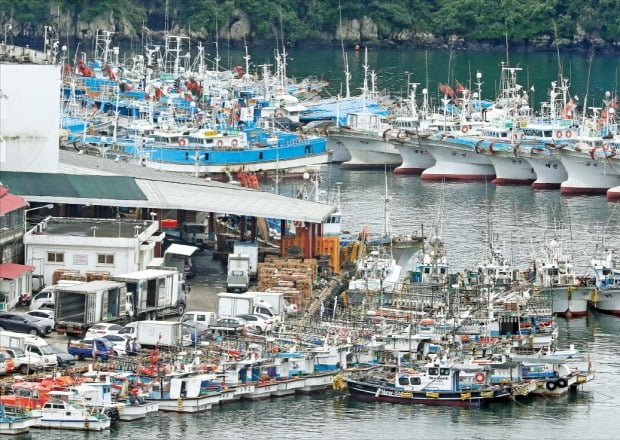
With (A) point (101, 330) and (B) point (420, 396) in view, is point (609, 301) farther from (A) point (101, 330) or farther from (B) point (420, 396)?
(A) point (101, 330)

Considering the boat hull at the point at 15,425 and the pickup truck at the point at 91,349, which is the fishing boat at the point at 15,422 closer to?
the boat hull at the point at 15,425

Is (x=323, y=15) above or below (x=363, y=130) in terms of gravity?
above

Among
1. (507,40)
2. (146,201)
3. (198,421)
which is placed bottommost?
(198,421)

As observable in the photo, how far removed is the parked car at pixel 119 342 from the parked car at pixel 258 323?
297 centimetres

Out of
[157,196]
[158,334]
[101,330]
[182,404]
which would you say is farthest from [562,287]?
[182,404]

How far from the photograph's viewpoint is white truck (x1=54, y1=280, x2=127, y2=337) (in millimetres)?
50469

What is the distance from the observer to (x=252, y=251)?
5728 cm

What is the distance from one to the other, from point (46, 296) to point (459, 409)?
9368 millimetres

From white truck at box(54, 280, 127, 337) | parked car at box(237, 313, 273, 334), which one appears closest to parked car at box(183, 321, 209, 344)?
parked car at box(237, 313, 273, 334)

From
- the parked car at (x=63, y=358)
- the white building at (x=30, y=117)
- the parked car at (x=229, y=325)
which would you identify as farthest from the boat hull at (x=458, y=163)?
the parked car at (x=63, y=358)

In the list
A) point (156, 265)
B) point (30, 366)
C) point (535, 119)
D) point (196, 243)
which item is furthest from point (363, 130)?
point (30, 366)

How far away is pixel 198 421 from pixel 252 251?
1154cm

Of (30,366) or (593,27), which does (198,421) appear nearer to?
(30,366)

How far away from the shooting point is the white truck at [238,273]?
55.3 m
